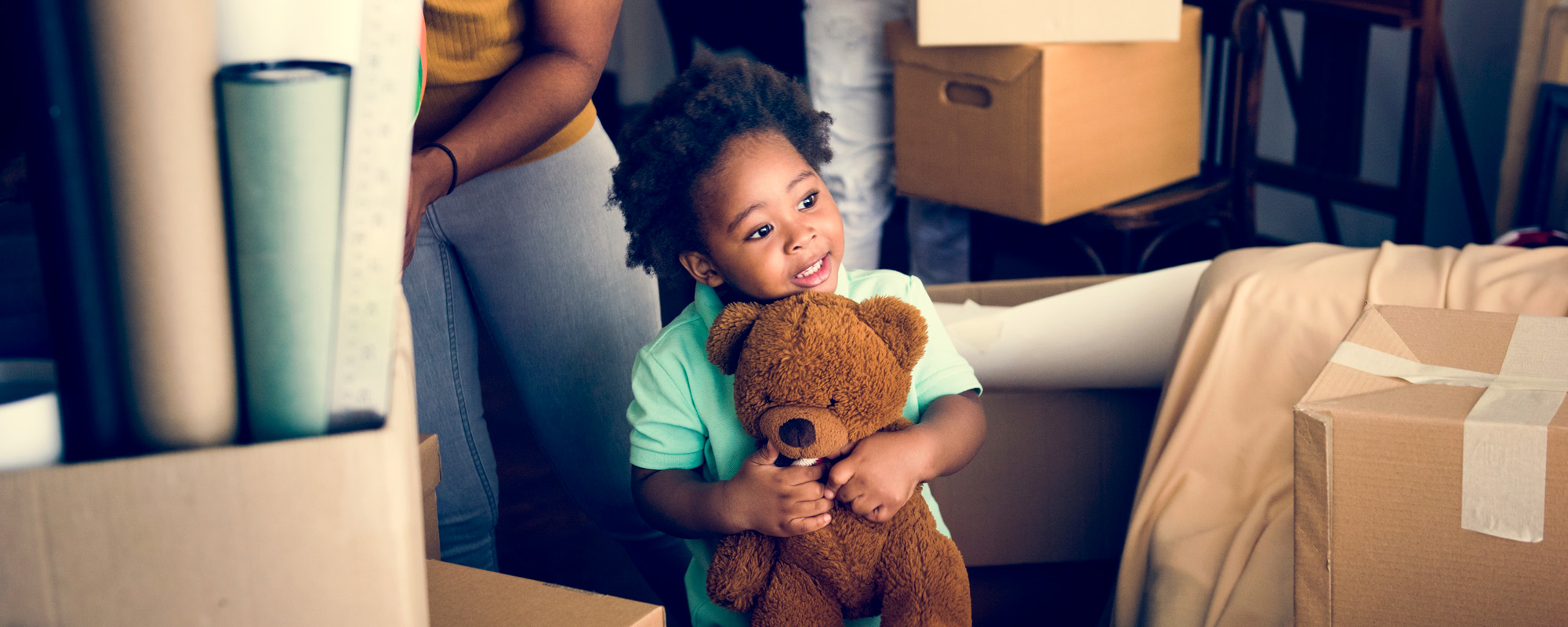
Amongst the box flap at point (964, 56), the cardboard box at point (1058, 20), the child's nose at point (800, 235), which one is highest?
the cardboard box at point (1058, 20)

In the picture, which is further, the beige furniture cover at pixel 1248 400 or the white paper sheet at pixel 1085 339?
the white paper sheet at pixel 1085 339

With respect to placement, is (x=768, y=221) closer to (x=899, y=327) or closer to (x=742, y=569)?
(x=899, y=327)

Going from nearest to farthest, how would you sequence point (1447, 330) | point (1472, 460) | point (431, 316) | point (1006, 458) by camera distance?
point (1472, 460)
point (1447, 330)
point (431, 316)
point (1006, 458)

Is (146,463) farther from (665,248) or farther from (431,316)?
(431,316)

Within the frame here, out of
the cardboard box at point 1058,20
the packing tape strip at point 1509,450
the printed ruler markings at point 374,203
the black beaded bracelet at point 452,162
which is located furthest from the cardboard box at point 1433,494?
the cardboard box at point 1058,20

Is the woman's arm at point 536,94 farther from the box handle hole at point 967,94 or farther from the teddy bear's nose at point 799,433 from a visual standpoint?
the box handle hole at point 967,94

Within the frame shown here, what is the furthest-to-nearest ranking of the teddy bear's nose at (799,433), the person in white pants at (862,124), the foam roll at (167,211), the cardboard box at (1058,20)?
1. the person in white pants at (862,124)
2. the cardboard box at (1058,20)
3. the teddy bear's nose at (799,433)
4. the foam roll at (167,211)

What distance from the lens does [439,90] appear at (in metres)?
1.01

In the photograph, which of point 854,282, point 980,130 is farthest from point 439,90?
point 980,130

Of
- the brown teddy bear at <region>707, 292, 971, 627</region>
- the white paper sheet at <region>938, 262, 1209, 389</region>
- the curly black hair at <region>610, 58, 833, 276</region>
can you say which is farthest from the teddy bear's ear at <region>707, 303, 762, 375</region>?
the white paper sheet at <region>938, 262, 1209, 389</region>

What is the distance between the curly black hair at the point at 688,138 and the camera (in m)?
0.89

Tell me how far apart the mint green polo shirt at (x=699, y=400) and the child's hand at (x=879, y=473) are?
0.29ft

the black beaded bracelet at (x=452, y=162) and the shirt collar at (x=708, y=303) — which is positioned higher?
the black beaded bracelet at (x=452, y=162)

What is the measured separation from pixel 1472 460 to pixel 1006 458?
0.75 metres
